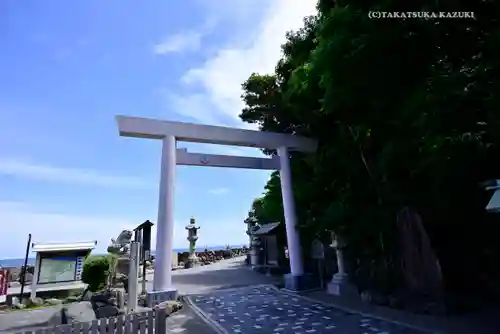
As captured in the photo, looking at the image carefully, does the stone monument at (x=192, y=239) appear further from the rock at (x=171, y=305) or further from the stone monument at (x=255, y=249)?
the rock at (x=171, y=305)

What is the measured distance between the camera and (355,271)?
10281mm

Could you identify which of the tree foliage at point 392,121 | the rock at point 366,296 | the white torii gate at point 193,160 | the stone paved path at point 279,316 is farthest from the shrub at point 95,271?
the rock at point 366,296

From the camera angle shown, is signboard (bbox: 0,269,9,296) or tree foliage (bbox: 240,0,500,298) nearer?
tree foliage (bbox: 240,0,500,298)

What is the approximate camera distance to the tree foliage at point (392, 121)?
4.36m

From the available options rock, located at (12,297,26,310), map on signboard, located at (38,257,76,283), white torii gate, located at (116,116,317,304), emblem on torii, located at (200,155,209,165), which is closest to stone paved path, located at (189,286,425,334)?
white torii gate, located at (116,116,317,304)

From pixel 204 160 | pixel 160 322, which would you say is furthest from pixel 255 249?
pixel 160 322

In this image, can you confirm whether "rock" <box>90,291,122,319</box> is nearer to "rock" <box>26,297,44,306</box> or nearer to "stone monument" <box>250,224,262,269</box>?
"rock" <box>26,297,44,306</box>

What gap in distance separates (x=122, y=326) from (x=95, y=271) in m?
3.96

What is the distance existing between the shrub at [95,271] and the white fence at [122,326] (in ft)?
12.5

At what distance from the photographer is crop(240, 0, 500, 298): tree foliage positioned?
4.36m

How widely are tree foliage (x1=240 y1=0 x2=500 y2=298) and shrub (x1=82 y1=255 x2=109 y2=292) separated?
6.13 meters

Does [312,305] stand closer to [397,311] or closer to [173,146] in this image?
[397,311]

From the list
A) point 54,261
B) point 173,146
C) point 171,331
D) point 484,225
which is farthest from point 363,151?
point 54,261

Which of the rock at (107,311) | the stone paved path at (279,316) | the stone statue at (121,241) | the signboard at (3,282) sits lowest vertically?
the stone paved path at (279,316)
